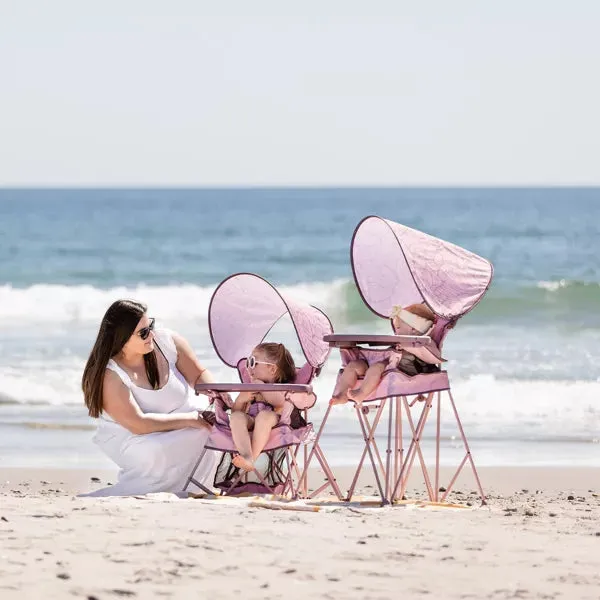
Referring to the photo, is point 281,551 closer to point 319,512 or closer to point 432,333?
point 319,512

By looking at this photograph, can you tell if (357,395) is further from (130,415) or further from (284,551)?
(284,551)

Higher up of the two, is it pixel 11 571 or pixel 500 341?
pixel 500 341

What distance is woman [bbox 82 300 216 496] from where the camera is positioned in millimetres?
6160

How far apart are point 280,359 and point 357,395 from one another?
409mm

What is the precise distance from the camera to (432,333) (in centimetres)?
625

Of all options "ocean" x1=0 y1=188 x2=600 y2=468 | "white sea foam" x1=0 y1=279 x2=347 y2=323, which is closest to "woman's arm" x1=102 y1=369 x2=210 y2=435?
"ocean" x1=0 y1=188 x2=600 y2=468

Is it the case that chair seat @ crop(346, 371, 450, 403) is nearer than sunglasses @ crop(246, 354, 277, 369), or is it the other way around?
chair seat @ crop(346, 371, 450, 403)

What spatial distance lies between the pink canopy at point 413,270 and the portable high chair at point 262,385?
39cm

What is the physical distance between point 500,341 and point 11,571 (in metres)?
11.7

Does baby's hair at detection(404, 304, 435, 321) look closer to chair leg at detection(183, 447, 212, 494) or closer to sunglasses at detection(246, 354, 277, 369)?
sunglasses at detection(246, 354, 277, 369)

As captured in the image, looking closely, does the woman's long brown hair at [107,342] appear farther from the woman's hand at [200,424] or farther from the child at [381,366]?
the child at [381,366]

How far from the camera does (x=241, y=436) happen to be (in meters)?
6.08

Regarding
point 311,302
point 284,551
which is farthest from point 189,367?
point 311,302

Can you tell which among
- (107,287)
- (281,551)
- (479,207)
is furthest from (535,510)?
(479,207)
